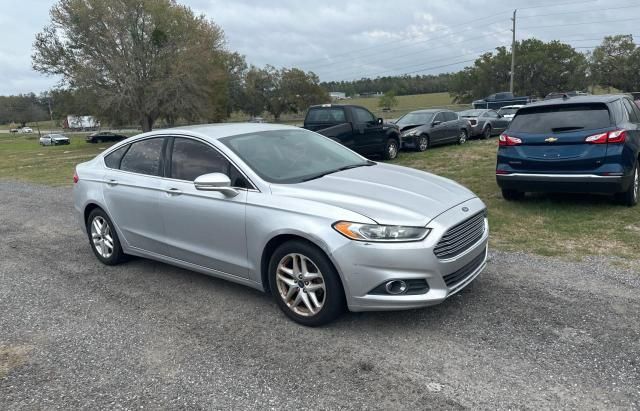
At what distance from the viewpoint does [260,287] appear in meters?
4.35

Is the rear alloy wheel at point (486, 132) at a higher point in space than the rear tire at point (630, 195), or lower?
higher

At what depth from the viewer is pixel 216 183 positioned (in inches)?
168

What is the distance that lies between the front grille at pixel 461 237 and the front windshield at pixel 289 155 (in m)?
1.33

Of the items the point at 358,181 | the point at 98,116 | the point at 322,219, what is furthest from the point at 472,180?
the point at 98,116

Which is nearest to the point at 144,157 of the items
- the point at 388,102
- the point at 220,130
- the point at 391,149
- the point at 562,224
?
the point at 220,130

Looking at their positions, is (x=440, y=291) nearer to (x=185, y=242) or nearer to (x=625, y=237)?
(x=185, y=242)

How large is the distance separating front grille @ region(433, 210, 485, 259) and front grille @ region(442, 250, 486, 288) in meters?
0.15

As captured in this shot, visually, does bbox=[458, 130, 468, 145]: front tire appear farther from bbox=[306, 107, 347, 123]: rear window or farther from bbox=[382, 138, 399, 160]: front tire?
bbox=[306, 107, 347, 123]: rear window

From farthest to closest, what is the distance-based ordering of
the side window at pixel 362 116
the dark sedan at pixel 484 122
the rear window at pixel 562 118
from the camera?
the dark sedan at pixel 484 122 < the side window at pixel 362 116 < the rear window at pixel 562 118

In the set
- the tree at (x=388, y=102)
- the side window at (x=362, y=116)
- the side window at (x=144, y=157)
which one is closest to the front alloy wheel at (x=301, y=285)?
the side window at (x=144, y=157)

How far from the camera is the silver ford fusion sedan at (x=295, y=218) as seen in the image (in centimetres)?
371

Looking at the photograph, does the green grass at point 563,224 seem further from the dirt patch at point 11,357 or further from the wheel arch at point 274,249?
the dirt patch at point 11,357

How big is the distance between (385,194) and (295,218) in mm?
754

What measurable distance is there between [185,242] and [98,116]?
41.2 meters
